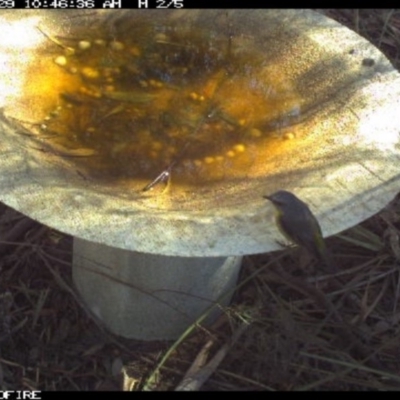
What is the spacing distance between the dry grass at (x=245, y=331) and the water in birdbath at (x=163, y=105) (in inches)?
19.4

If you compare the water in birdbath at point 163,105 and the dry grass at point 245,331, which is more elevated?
the water in birdbath at point 163,105

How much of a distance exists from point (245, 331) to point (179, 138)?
1.97 ft

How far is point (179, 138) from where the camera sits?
2107 millimetres

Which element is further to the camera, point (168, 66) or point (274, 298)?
point (274, 298)

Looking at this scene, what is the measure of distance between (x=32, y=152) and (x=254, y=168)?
0.53 meters

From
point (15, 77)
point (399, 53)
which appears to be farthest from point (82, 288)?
point (399, 53)

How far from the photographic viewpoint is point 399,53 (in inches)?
140

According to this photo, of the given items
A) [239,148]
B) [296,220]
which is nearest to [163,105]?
[239,148]

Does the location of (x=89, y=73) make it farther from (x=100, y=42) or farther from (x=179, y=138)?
(x=179, y=138)

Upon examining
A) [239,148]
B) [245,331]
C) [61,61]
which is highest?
[61,61]

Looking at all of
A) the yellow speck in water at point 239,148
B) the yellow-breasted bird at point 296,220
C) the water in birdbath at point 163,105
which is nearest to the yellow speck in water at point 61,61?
the water in birdbath at point 163,105

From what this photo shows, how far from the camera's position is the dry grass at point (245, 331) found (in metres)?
2.24

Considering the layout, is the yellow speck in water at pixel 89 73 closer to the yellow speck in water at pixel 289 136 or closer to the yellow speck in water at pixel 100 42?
the yellow speck in water at pixel 100 42

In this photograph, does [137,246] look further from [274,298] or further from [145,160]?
[274,298]
